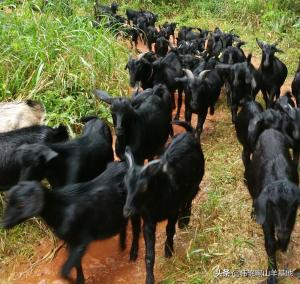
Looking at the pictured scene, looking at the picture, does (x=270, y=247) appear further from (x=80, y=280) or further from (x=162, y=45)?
(x=162, y=45)

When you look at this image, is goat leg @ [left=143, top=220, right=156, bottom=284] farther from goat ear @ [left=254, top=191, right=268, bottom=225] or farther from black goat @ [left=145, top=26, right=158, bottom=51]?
black goat @ [left=145, top=26, right=158, bottom=51]

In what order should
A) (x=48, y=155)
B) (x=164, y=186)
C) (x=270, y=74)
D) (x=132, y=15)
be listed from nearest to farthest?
(x=164, y=186) < (x=48, y=155) < (x=270, y=74) < (x=132, y=15)

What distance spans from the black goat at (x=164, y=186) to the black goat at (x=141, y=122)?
754 millimetres

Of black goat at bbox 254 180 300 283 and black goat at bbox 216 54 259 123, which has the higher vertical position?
black goat at bbox 254 180 300 283

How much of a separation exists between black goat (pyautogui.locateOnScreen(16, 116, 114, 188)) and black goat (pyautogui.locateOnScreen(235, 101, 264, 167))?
1.78 meters

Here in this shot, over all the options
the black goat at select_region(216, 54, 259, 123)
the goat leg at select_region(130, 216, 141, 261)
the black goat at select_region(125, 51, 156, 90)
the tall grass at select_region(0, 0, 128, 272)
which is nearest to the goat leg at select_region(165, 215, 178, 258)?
the goat leg at select_region(130, 216, 141, 261)

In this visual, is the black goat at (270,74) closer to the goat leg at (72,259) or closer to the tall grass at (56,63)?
the tall grass at (56,63)

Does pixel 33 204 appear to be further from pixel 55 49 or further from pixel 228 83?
pixel 228 83

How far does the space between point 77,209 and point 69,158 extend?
866mm

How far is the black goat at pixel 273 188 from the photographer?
12.5 feet

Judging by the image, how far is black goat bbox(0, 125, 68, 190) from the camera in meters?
4.95

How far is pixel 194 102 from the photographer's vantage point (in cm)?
711

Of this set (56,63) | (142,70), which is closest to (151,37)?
(142,70)

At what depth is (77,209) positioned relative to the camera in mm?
4078
